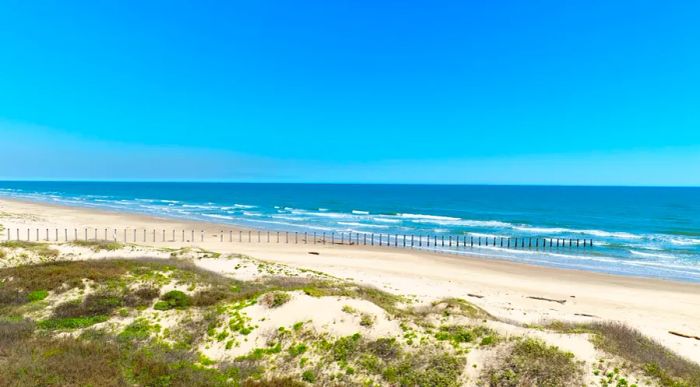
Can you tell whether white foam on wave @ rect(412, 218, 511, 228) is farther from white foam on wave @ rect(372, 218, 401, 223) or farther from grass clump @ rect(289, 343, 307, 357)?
grass clump @ rect(289, 343, 307, 357)

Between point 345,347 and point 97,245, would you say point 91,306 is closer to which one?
point 345,347

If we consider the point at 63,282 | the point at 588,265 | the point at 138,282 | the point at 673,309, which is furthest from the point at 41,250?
the point at 588,265

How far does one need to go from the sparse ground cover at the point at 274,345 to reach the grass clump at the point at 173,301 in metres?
0.07

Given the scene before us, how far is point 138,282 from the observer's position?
62.4 ft

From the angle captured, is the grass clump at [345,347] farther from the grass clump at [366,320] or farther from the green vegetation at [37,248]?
the green vegetation at [37,248]

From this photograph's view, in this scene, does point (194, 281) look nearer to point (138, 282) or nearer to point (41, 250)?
point (138, 282)

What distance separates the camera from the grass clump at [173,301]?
1692 centimetres

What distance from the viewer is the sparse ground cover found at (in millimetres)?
10977

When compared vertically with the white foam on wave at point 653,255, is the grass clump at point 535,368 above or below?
above

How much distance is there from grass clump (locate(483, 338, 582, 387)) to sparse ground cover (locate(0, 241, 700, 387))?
0.03 metres

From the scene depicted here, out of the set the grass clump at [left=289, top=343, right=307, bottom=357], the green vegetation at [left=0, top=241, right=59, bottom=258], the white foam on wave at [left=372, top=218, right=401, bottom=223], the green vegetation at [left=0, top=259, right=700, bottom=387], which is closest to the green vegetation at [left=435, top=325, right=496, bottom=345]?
the green vegetation at [left=0, top=259, right=700, bottom=387]

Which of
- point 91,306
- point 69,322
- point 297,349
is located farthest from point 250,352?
point 91,306

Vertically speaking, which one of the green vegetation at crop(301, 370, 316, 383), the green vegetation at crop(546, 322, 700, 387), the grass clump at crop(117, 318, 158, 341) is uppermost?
the green vegetation at crop(546, 322, 700, 387)

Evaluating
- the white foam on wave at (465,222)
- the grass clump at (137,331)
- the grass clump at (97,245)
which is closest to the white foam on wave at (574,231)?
the white foam on wave at (465,222)
